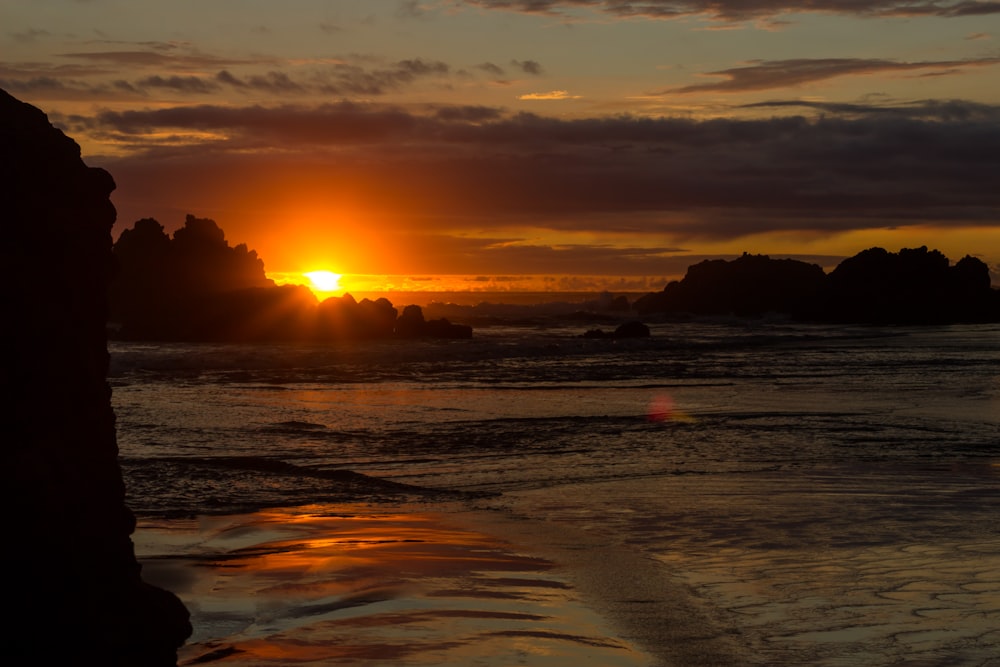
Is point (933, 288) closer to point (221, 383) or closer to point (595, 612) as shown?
point (221, 383)

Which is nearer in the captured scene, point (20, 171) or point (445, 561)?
point (20, 171)

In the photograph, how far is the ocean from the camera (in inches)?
300

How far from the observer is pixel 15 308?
5617mm

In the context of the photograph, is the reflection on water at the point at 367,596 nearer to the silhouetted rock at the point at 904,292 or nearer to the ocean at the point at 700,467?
the ocean at the point at 700,467

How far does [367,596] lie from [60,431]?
2898mm

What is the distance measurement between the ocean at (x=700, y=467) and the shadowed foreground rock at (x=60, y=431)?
126 inches

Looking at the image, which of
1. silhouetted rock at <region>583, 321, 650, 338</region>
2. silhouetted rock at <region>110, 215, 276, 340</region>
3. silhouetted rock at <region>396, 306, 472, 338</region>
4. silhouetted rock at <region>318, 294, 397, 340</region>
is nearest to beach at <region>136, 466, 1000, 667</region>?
silhouetted rock at <region>318, 294, 397, 340</region>

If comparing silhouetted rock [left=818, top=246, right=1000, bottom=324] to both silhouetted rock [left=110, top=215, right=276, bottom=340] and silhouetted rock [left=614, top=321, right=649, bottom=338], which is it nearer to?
silhouetted rock [left=614, top=321, right=649, bottom=338]

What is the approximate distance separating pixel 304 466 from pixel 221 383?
15106 millimetres

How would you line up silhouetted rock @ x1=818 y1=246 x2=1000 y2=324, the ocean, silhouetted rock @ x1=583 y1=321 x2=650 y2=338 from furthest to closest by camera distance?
1. silhouetted rock @ x1=818 y1=246 x2=1000 y2=324
2. silhouetted rock @ x1=583 y1=321 x2=650 y2=338
3. the ocean

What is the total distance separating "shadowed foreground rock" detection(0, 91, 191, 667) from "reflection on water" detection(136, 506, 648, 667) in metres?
0.81

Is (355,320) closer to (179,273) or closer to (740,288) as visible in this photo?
(179,273)

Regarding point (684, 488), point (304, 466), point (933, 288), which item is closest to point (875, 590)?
point (684, 488)

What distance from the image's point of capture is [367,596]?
7953mm
